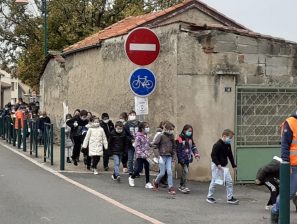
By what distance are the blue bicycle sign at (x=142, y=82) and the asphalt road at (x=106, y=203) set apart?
196 centimetres

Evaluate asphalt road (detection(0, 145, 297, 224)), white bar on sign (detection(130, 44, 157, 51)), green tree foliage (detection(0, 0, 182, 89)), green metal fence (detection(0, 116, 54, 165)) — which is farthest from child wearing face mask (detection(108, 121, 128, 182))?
green tree foliage (detection(0, 0, 182, 89))

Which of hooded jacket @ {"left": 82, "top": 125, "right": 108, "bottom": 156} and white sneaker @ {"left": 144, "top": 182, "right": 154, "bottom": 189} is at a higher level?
hooded jacket @ {"left": 82, "top": 125, "right": 108, "bottom": 156}

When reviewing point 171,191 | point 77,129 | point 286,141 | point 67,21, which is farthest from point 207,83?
point 67,21

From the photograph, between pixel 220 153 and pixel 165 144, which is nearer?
pixel 220 153

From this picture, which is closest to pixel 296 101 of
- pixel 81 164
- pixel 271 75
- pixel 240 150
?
pixel 271 75

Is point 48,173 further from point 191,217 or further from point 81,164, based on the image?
point 191,217

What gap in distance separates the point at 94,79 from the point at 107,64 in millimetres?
1391

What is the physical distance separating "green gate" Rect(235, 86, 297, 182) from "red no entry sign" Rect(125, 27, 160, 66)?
2.71 m

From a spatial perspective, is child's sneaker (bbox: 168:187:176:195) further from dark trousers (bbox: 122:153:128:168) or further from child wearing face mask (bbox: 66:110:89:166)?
child wearing face mask (bbox: 66:110:89:166)

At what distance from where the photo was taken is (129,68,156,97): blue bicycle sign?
37.6 feet

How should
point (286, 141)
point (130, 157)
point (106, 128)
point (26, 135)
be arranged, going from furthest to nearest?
point (26, 135) < point (106, 128) < point (130, 157) < point (286, 141)

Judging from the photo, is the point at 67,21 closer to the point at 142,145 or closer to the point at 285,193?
the point at 142,145

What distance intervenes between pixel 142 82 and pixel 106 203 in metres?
2.84

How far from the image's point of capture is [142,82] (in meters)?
11.5
